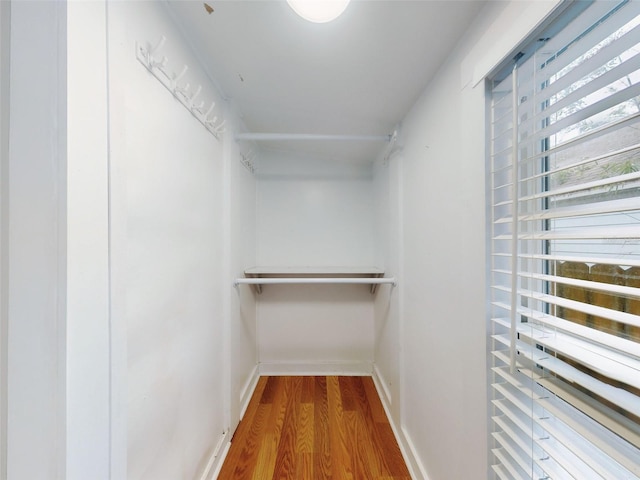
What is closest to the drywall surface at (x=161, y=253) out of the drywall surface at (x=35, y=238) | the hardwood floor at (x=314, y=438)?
the drywall surface at (x=35, y=238)

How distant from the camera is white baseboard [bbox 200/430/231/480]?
113 cm

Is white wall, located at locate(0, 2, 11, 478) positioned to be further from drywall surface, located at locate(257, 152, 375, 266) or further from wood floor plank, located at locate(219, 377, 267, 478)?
drywall surface, located at locate(257, 152, 375, 266)

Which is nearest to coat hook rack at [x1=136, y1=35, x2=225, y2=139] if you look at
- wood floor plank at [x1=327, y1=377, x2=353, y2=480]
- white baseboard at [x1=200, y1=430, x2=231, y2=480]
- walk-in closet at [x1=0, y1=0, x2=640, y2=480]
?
walk-in closet at [x1=0, y1=0, x2=640, y2=480]

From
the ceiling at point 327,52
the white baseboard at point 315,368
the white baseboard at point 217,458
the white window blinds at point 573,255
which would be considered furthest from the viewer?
the white baseboard at point 315,368

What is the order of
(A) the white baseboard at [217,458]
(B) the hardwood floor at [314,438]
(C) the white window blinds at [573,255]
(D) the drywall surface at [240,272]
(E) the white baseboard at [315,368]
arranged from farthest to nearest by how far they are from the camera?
(E) the white baseboard at [315,368]
(D) the drywall surface at [240,272]
(B) the hardwood floor at [314,438]
(A) the white baseboard at [217,458]
(C) the white window blinds at [573,255]

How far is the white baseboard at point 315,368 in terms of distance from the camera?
7.07 ft

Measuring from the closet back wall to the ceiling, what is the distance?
28.2 inches

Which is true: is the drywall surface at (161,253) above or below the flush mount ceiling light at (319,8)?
below

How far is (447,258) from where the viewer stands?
3.10 feet

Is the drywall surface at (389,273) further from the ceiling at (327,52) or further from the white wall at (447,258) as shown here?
the ceiling at (327,52)

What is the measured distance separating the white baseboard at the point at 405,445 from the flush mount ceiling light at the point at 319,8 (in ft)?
6.11

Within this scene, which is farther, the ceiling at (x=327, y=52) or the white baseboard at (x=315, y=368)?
the white baseboard at (x=315, y=368)

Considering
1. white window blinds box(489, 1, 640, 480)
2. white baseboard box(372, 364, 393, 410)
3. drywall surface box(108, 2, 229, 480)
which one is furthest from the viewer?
white baseboard box(372, 364, 393, 410)

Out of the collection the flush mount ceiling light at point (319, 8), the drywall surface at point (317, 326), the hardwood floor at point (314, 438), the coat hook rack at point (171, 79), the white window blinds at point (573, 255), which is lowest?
the hardwood floor at point (314, 438)
